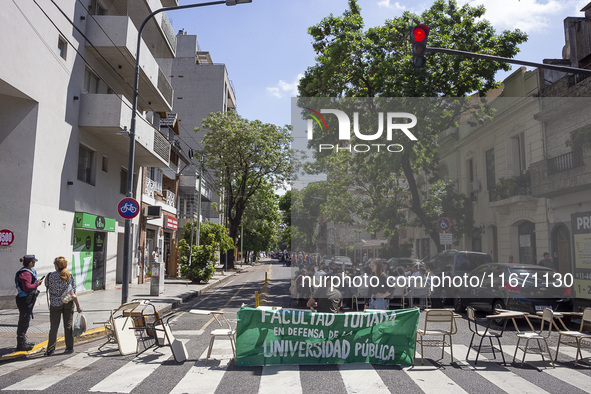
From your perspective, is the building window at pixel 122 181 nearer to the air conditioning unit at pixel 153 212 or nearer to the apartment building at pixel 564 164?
the air conditioning unit at pixel 153 212

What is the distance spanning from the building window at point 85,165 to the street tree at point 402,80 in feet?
29.0

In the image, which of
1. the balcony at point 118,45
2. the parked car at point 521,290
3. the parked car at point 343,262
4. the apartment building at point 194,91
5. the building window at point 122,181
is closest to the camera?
the parked car at point 521,290

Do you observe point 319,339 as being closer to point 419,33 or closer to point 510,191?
point 419,33

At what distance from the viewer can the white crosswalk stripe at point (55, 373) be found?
633 centimetres

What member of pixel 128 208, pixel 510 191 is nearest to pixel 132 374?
pixel 128 208

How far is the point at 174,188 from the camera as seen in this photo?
113 ft

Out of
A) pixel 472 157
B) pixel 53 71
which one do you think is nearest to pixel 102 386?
pixel 53 71

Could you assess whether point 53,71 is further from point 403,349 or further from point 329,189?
point 403,349

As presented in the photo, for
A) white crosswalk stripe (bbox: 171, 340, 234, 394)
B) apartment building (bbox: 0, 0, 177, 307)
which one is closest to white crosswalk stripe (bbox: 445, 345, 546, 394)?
white crosswalk stripe (bbox: 171, 340, 234, 394)

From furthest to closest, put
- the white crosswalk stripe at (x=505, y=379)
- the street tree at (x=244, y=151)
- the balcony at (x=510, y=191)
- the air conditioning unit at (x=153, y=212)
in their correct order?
the street tree at (x=244, y=151)
the air conditioning unit at (x=153, y=212)
the balcony at (x=510, y=191)
the white crosswalk stripe at (x=505, y=379)

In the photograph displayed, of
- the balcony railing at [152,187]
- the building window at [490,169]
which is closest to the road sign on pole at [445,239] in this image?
the building window at [490,169]

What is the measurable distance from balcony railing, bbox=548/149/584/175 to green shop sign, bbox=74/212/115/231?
1699 centimetres

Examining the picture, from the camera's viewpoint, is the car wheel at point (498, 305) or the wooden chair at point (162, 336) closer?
the wooden chair at point (162, 336)

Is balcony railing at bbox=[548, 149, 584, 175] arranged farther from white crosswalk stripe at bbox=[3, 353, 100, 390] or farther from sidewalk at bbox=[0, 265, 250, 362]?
white crosswalk stripe at bbox=[3, 353, 100, 390]
